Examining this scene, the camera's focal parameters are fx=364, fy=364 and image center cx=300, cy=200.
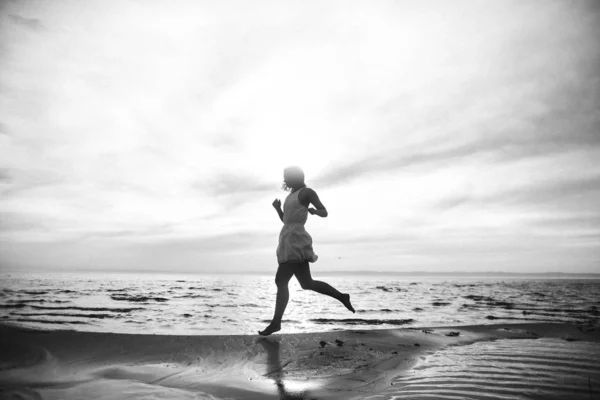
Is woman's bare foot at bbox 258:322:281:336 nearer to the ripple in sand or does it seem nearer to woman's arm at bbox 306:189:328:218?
woman's arm at bbox 306:189:328:218

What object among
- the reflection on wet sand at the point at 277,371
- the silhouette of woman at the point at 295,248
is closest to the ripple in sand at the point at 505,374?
the reflection on wet sand at the point at 277,371

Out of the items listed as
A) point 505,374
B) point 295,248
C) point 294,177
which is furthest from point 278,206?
point 505,374

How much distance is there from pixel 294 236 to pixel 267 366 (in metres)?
2.05

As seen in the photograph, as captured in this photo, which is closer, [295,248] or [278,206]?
[295,248]

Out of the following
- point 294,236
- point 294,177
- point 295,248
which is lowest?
point 295,248

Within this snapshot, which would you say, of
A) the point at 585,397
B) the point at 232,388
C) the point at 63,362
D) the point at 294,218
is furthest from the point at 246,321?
the point at 585,397

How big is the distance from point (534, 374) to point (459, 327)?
3561 millimetres

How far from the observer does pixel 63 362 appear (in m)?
3.43

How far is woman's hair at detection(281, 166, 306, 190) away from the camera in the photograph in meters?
5.55

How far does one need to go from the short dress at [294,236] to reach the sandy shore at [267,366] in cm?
108

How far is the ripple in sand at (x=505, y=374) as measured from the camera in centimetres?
251

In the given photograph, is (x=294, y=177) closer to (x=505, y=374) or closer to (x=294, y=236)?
(x=294, y=236)

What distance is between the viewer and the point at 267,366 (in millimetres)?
3512

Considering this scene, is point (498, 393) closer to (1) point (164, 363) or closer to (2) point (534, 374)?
(2) point (534, 374)
